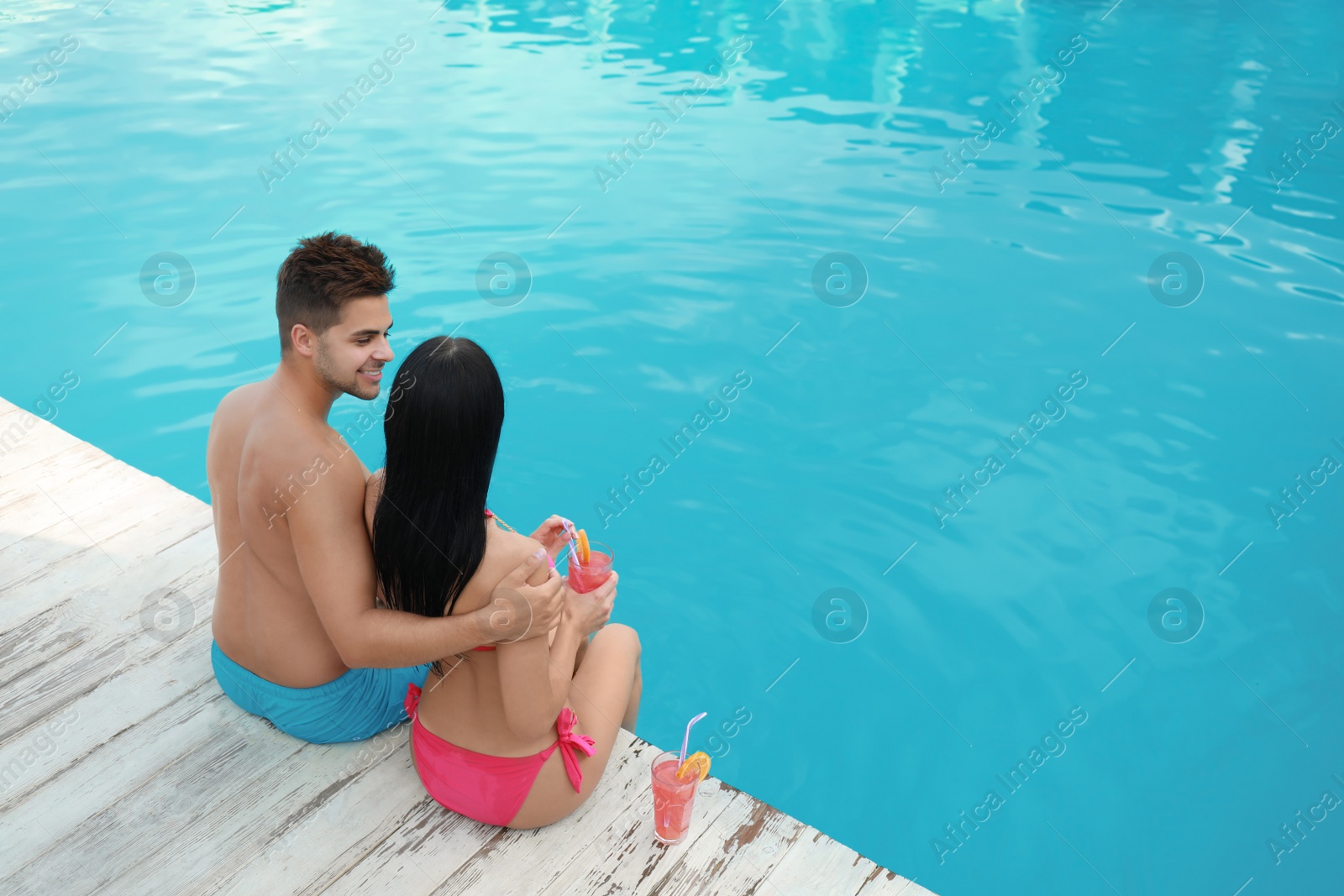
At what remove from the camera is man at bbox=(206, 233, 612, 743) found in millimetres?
2098

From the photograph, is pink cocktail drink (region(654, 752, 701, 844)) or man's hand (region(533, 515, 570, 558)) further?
man's hand (region(533, 515, 570, 558))

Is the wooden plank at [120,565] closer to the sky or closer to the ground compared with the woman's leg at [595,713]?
closer to the ground

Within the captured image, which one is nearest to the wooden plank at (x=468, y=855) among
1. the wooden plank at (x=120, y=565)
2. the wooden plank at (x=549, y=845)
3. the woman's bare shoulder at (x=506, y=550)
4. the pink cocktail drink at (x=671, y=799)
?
the wooden plank at (x=549, y=845)

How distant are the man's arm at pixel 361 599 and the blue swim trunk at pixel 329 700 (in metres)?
0.40

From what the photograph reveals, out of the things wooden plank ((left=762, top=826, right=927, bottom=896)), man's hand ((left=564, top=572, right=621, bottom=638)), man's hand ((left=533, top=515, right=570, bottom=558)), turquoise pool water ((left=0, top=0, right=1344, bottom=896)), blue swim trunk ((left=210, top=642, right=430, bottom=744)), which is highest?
man's hand ((left=533, top=515, right=570, bottom=558))

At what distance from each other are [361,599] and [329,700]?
1.73ft

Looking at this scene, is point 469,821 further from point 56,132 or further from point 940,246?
point 56,132

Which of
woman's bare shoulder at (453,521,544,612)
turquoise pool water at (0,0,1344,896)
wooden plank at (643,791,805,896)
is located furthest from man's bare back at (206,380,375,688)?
turquoise pool water at (0,0,1344,896)

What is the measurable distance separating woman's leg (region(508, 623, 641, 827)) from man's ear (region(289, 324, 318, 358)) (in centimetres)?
112

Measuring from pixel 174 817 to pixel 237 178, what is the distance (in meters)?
6.63

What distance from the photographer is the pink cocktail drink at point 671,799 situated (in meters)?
2.28

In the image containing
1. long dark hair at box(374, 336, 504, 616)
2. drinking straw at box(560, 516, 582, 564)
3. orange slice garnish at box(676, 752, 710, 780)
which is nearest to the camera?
long dark hair at box(374, 336, 504, 616)

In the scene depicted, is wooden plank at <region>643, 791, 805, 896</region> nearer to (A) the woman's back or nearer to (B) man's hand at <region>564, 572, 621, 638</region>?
(A) the woman's back

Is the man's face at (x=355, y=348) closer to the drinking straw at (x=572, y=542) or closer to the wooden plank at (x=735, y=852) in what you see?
the drinking straw at (x=572, y=542)
